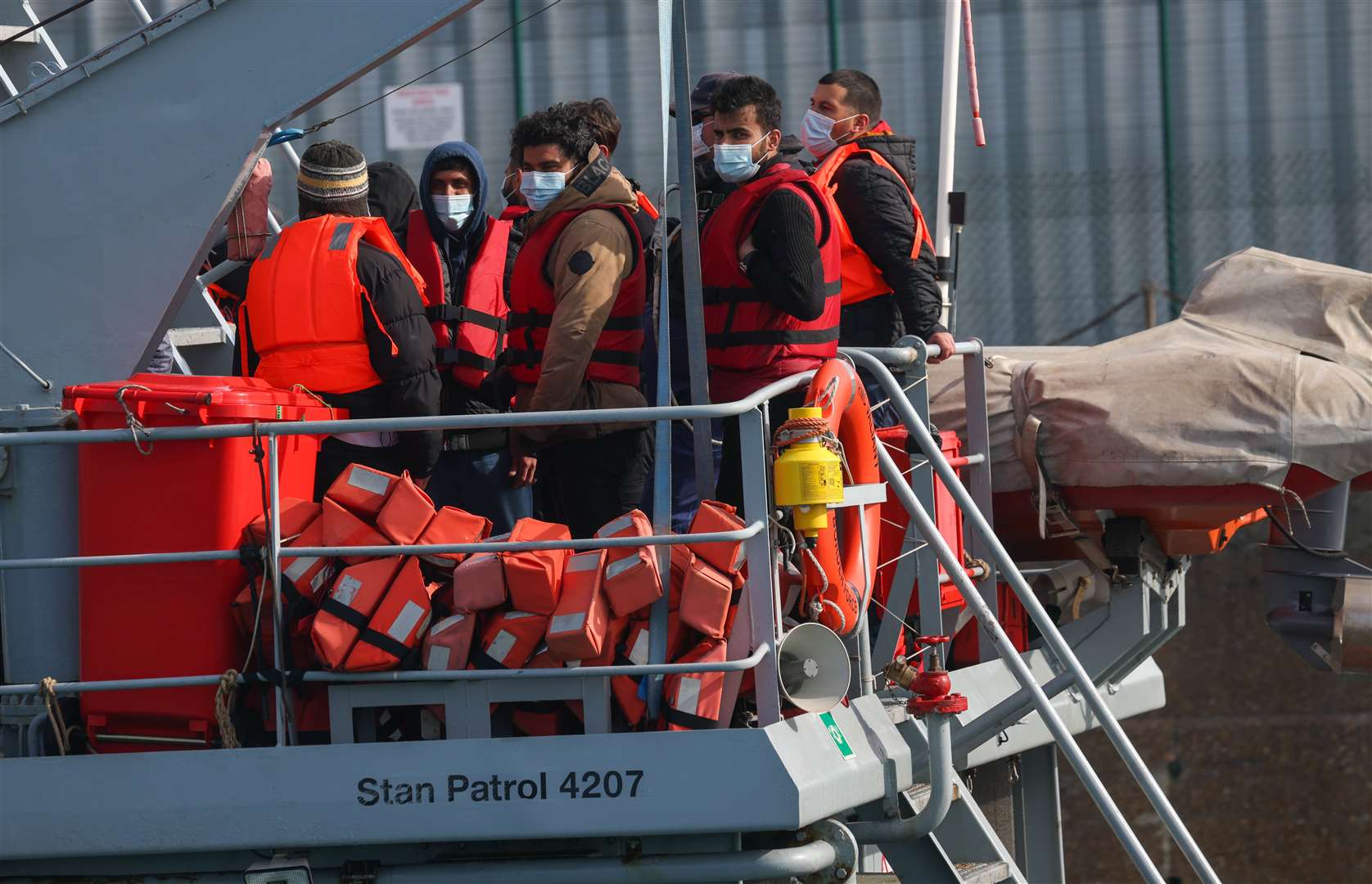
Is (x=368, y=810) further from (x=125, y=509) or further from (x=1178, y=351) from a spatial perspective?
(x=1178, y=351)

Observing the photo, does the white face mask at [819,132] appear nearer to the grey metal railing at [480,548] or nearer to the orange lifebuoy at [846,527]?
the orange lifebuoy at [846,527]

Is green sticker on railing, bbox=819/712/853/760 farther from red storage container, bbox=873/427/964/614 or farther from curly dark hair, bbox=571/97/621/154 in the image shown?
curly dark hair, bbox=571/97/621/154

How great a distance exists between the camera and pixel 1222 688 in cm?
979

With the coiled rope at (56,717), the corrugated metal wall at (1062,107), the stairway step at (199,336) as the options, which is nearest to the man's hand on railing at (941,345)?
the stairway step at (199,336)

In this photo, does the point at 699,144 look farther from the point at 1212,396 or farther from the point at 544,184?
the point at 1212,396

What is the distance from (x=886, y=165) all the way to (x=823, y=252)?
44.0 inches

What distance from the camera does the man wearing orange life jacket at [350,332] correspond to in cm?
470

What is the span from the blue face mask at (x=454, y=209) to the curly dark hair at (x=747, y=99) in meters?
0.95

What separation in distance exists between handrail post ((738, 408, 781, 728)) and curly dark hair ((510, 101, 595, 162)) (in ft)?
4.51

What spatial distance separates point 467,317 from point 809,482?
1.60m

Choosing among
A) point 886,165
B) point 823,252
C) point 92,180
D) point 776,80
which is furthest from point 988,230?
point 92,180

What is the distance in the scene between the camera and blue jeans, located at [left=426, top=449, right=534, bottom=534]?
5.25 meters

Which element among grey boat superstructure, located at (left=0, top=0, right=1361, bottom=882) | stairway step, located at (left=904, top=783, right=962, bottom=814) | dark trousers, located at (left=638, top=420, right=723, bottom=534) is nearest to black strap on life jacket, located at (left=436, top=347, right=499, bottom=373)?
dark trousers, located at (left=638, top=420, right=723, bottom=534)

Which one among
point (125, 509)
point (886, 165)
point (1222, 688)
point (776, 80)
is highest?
point (776, 80)
